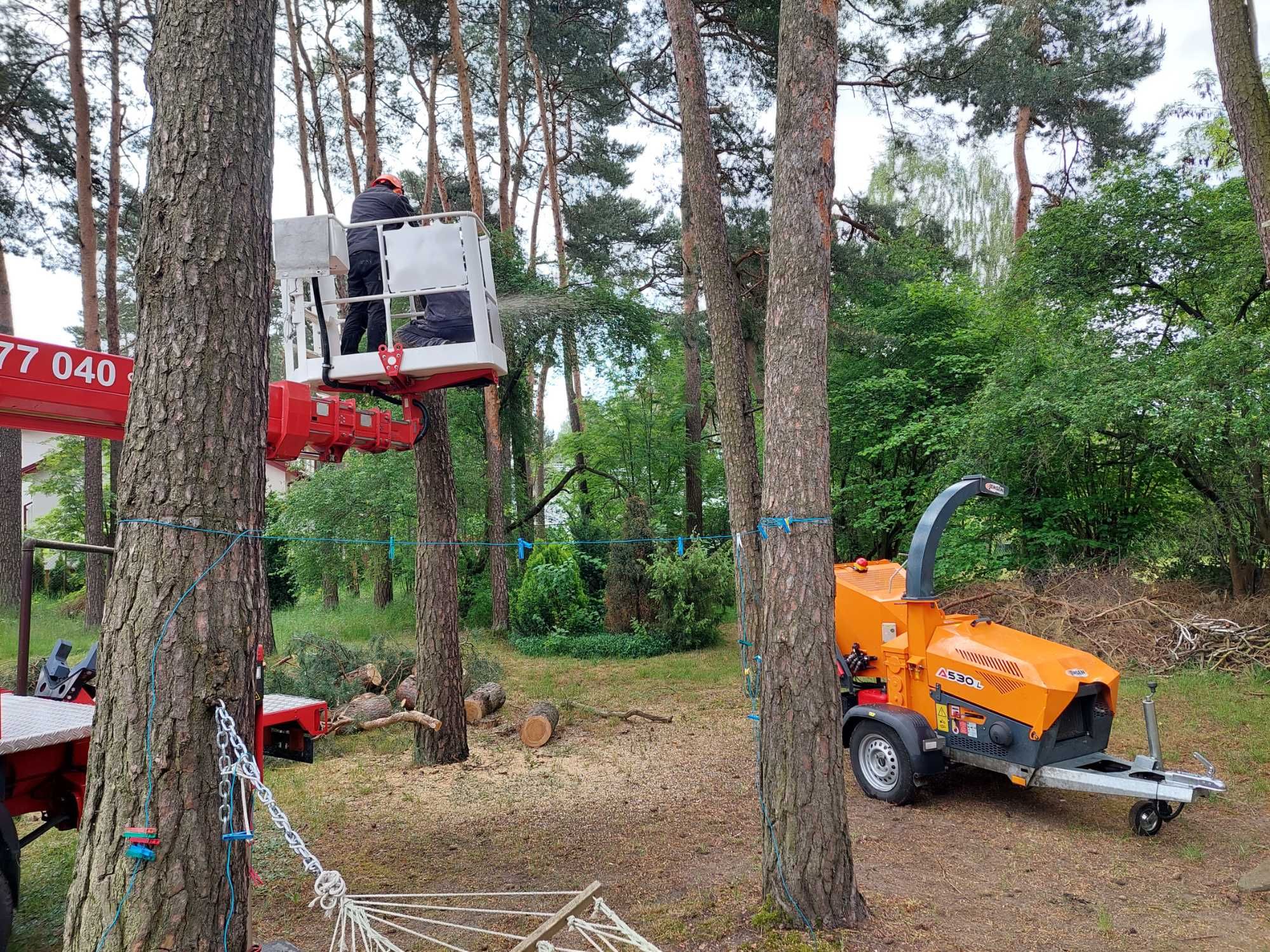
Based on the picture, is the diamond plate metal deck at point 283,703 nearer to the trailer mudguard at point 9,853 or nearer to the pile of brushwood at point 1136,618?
the trailer mudguard at point 9,853

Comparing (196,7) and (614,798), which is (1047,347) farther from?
(196,7)

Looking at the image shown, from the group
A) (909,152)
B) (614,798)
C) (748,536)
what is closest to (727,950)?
(614,798)

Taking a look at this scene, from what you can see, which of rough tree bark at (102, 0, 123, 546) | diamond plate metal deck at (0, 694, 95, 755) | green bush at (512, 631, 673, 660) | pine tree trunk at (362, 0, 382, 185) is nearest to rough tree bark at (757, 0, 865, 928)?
diamond plate metal deck at (0, 694, 95, 755)

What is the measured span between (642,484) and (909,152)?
9.16 meters

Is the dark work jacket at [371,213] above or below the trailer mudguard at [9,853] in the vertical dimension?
above

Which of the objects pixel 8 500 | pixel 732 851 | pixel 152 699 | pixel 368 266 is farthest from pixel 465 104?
pixel 152 699

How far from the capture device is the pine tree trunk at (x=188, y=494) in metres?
2.88

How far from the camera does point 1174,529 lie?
12586 millimetres

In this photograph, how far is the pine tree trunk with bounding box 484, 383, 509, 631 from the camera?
54.4 feet

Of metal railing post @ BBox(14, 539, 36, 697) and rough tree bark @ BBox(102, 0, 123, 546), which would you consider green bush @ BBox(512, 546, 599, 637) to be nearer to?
rough tree bark @ BBox(102, 0, 123, 546)

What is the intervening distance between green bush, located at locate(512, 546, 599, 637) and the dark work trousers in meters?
10.2

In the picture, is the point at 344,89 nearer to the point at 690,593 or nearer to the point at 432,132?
the point at 432,132

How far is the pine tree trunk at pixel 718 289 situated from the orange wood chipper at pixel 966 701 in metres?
1.18

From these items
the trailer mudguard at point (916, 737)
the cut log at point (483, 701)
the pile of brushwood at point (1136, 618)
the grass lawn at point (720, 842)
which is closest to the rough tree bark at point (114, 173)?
the cut log at point (483, 701)
